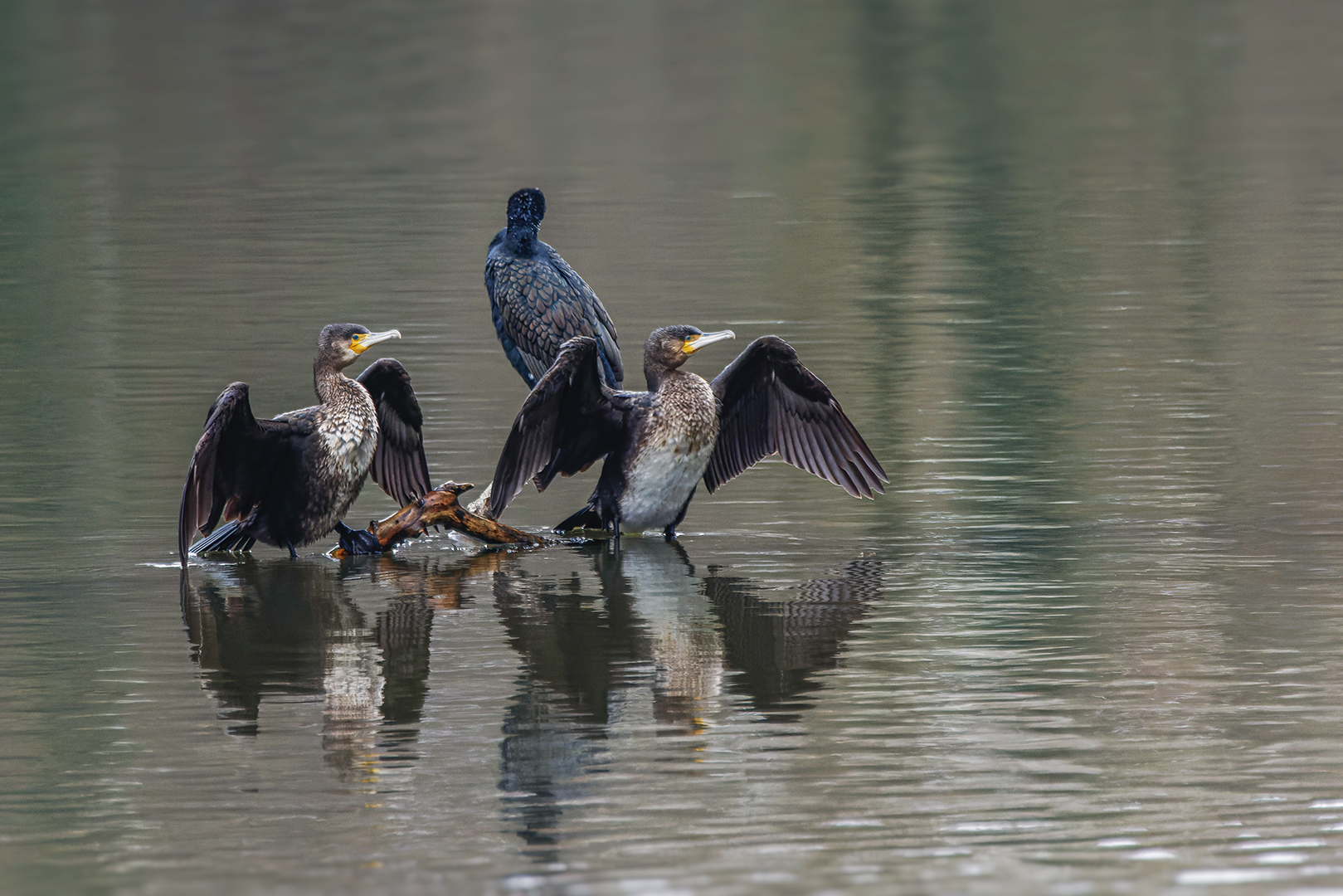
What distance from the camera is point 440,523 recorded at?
927cm

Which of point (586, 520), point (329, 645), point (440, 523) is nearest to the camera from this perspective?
point (329, 645)

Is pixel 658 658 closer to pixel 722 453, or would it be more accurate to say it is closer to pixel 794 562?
pixel 794 562

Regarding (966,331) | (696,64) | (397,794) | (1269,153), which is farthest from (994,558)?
(696,64)

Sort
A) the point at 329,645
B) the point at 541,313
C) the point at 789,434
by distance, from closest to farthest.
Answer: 1. the point at 329,645
2. the point at 789,434
3. the point at 541,313

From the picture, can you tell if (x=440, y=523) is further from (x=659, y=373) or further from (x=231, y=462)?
(x=659, y=373)

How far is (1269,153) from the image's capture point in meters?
30.2

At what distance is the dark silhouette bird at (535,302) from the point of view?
10.6 m

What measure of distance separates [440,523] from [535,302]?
187 cm

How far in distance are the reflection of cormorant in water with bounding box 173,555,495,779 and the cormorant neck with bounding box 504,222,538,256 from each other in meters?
2.43

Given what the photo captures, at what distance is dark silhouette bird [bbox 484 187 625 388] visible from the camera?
10.6 metres

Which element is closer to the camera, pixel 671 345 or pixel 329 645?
pixel 329 645

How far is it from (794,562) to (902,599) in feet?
2.75

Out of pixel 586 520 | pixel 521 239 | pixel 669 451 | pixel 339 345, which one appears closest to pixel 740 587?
pixel 669 451

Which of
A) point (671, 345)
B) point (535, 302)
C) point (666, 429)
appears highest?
point (535, 302)
